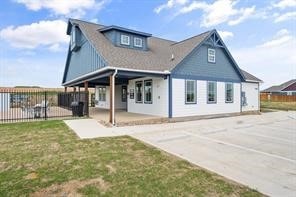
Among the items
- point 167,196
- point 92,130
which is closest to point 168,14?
point 92,130

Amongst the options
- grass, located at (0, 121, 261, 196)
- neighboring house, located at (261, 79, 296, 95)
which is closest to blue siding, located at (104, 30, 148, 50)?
grass, located at (0, 121, 261, 196)

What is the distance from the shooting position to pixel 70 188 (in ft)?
15.0

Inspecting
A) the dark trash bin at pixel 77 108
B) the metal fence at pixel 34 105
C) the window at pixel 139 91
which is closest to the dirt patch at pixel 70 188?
the metal fence at pixel 34 105

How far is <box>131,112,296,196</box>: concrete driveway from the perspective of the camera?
16.9 feet

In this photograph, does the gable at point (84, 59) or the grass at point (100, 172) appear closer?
the grass at point (100, 172)

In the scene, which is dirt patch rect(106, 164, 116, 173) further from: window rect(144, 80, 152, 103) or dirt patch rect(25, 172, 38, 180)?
window rect(144, 80, 152, 103)

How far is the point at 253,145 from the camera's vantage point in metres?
8.41

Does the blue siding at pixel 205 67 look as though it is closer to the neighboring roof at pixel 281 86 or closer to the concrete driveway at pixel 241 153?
the concrete driveway at pixel 241 153

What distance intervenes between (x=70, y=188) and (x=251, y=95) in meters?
19.3

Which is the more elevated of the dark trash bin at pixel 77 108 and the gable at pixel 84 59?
the gable at pixel 84 59

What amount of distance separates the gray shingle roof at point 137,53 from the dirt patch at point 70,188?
830cm

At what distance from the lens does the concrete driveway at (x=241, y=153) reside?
Answer: 16.9 feet

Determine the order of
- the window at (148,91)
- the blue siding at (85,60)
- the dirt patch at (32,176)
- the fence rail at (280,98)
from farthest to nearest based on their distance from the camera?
the fence rail at (280,98) → the window at (148,91) → the blue siding at (85,60) → the dirt patch at (32,176)

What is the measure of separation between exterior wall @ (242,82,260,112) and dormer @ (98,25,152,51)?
9193mm
